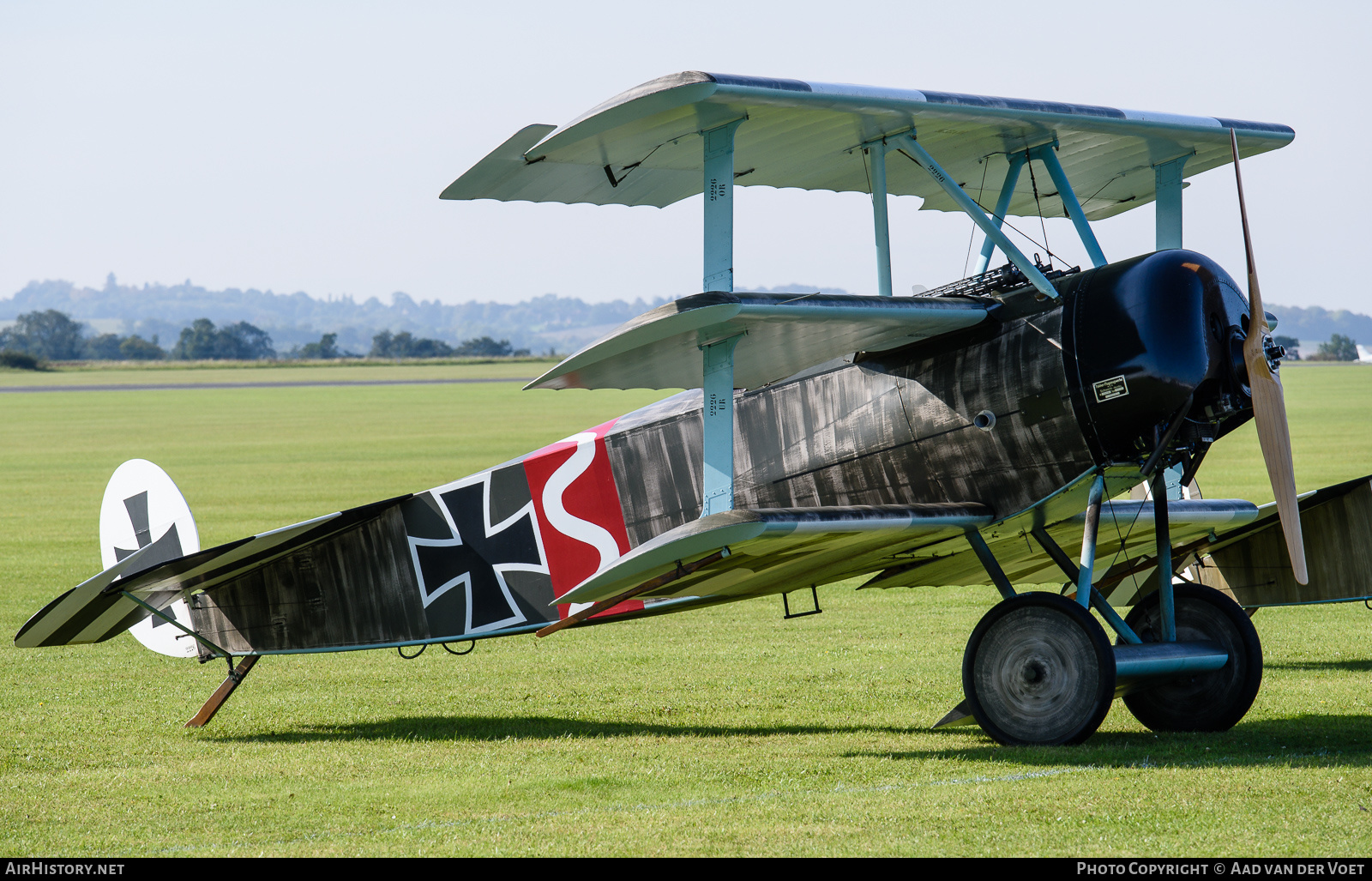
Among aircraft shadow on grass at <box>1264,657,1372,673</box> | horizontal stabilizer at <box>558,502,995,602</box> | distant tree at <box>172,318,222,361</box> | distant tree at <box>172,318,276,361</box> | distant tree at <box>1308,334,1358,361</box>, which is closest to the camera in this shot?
horizontal stabilizer at <box>558,502,995,602</box>

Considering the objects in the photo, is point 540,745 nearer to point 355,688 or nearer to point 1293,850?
point 355,688

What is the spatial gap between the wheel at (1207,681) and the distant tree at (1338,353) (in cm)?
11201

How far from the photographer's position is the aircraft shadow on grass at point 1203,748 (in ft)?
23.6

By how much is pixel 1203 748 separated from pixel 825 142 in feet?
14.0

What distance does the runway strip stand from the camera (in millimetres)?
73875

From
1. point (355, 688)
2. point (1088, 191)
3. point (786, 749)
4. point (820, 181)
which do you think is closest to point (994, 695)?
point (786, 749)

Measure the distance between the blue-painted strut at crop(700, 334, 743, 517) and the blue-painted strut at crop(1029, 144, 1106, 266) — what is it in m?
2.52

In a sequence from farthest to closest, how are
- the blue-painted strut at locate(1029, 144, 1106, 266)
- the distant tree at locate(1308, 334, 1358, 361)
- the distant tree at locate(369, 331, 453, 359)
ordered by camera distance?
the distant tree at locate(369, 331, 453, 359) < the distant tree at locate(1308, 334, 1358, 361) < the blue-painted strut at locate(1029, 144, 1106, 266)

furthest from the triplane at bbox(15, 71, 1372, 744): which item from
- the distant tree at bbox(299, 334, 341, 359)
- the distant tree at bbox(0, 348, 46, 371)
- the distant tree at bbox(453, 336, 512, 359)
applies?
the distant tree at bbox(299, 334, 341, 359)

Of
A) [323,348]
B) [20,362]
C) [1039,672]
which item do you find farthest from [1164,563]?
[323,348]

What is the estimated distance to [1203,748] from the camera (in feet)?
24.9

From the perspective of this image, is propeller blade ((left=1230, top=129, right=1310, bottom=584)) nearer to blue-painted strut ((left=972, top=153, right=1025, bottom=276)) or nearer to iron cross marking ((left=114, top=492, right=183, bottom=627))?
blue-painted strut ((left=972, top=153, right=1025, bottom=276))

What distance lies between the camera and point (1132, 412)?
23.3ft

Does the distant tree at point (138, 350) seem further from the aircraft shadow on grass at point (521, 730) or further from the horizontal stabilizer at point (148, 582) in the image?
the aircraft shadow on grass at point (521, 730)
